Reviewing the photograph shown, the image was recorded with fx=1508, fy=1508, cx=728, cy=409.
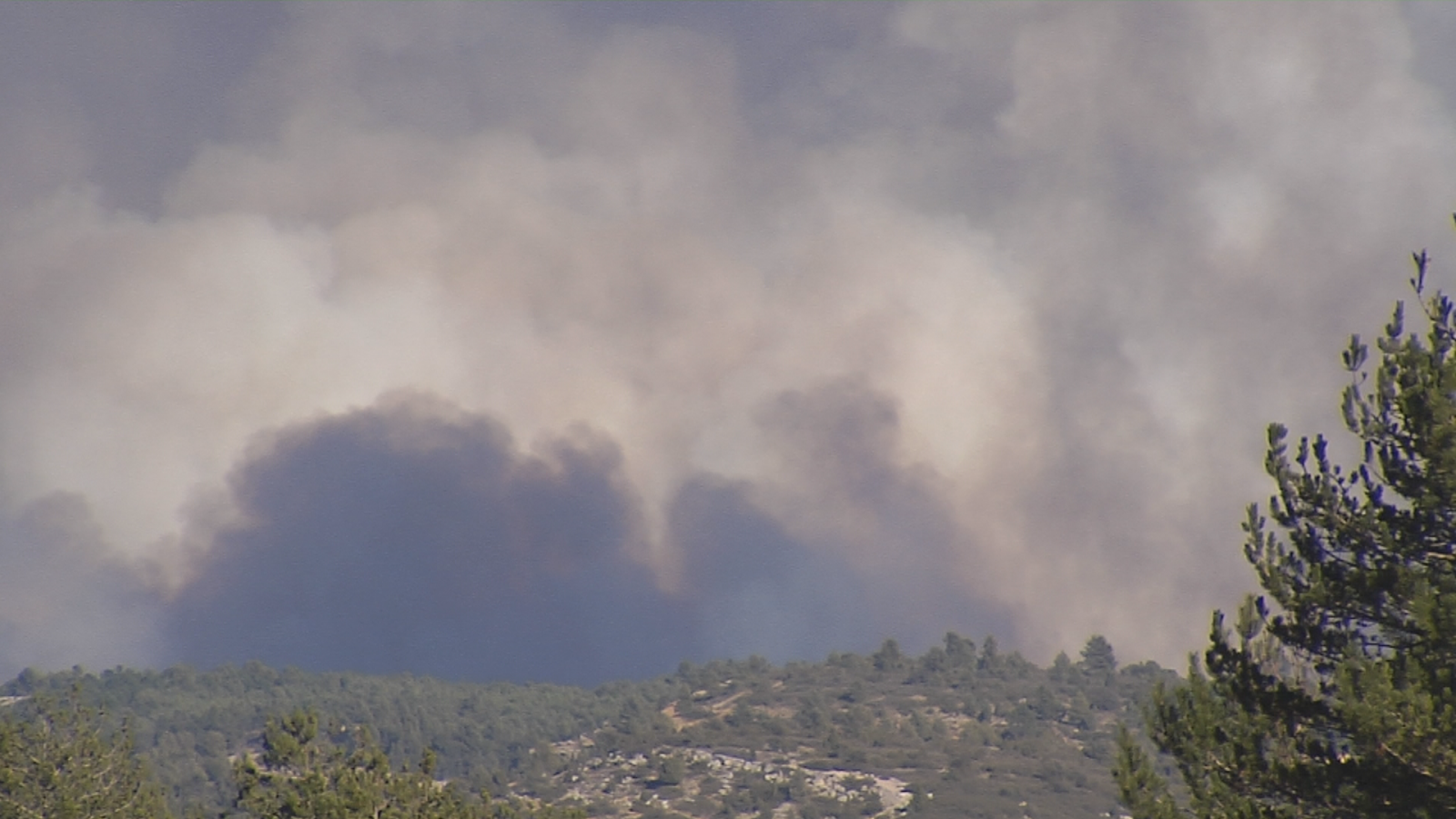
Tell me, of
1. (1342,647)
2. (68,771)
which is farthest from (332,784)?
(1342,647)

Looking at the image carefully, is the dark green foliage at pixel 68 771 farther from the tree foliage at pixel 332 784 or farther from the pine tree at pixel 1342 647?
the pine tree at pixel 1342 647

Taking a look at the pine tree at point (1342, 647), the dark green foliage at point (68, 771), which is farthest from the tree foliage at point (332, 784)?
the pine tree at point (1342, 647)

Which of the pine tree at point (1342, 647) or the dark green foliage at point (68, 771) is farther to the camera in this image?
the dark green foliage at point (68, 771)

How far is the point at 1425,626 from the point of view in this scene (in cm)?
2428

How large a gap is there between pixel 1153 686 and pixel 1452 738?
822 centimetres

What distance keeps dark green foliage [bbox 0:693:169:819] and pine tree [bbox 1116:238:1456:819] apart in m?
40.3

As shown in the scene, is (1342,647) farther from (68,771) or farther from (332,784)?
(68,771)

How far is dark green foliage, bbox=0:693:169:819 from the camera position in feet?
176

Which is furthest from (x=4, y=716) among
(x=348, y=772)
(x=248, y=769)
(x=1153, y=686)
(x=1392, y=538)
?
(x=1392, y=538)

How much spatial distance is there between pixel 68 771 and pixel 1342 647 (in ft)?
161

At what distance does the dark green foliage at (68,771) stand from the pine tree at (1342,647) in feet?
132

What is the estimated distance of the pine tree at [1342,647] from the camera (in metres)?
24.6

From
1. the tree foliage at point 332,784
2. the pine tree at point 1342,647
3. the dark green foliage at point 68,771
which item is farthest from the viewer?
the dark green foliage at point 68,771

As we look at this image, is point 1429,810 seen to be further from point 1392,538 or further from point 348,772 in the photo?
point 348,772
